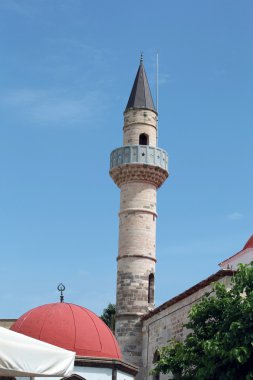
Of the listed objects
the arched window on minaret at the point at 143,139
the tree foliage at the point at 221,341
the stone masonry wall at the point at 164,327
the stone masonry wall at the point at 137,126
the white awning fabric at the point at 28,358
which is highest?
the stone masonry wall at the point at 137,126

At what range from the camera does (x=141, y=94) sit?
2208 centimetres

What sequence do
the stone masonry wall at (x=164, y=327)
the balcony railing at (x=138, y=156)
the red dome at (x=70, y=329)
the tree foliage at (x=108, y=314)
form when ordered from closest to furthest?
the red dome at (x=70, y=329)
the stone masonry wall at (x=164, y=327)
the balcony railing at (x=138, y=156)
the tree foliage at (x=108, y=314)

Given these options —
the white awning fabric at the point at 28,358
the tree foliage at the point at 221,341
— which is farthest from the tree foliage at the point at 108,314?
the white awning fabric at the point at 28,358

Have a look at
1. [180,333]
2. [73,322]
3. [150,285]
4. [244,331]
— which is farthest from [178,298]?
[244,331]

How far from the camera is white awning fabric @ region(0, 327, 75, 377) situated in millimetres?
4688

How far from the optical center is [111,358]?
36.6ft

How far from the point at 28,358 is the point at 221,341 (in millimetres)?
5297

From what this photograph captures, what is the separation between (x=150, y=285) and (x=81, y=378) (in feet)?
31.1

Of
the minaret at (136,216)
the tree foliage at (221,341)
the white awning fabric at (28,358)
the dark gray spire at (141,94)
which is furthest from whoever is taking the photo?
the dark gray spire at (141,94)

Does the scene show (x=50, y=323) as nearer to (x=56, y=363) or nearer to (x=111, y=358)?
(x=111, y=358)

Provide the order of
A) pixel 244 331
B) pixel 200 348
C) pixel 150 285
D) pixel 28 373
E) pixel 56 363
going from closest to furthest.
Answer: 1. pixel 28 373
2. pixel 56 363
3. pixel 244 331
4. pixel 200 348
5. pixel 150 285

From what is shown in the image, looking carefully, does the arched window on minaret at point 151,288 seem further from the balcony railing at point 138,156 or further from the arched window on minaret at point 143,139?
the arched window on minaret at point 143,139

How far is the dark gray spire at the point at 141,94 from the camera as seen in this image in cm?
2175

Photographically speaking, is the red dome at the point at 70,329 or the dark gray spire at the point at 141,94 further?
the dark gray spire at the point at 141,94
